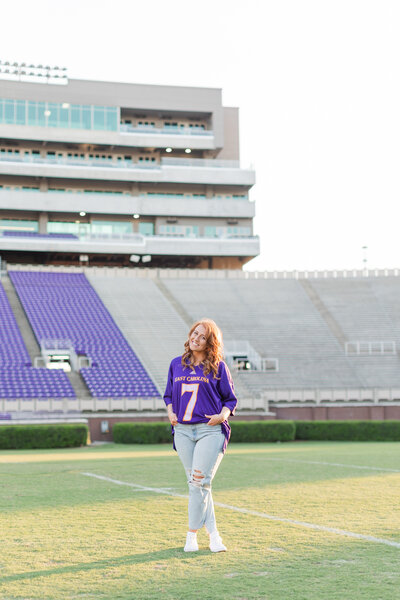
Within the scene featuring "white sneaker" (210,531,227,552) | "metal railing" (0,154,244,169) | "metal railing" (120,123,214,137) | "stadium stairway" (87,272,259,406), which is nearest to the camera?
"white sneaker" (210,531,227,552)

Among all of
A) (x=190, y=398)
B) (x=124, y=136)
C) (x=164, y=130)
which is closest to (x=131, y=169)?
(x=124, y=136)

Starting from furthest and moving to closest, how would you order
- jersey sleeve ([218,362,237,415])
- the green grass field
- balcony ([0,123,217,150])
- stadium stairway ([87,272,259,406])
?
balcony ([0,123,217,150]) → stadium stairway ([87,272,259,406]) → jersey sleeve ([218,362,237,415]) → the green grass field

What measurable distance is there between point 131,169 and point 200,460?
5873 cm

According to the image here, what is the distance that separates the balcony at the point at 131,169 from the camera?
61344mm

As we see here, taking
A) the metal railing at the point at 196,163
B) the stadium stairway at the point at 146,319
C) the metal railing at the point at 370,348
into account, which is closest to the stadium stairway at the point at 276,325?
the metal railing at the point at 370,348

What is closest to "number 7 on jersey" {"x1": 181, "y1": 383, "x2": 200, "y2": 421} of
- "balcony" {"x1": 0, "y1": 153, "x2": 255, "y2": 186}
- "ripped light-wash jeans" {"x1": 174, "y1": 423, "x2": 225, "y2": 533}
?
"ripped light-wash jeans" {"x1": 174, "y1": 423, "x2": 225, "y2": 533}

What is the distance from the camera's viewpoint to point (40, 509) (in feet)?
29.3

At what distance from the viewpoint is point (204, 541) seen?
6797mm

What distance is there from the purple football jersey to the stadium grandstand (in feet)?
77.7

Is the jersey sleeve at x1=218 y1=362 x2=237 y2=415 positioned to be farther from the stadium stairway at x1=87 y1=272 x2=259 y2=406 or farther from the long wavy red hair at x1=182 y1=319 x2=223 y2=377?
the stadium stairway at x1=87 y1=272 x2=259 y2=406

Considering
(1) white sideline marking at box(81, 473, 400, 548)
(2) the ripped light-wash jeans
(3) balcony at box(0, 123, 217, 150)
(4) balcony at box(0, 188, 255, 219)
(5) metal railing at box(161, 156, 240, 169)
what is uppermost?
(3) balcony at box(0, 123, 217, 150)

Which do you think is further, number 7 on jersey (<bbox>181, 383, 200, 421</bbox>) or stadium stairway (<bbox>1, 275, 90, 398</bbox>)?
stadium stairway (<bbox>1, 275, 90, 398</bbox>)

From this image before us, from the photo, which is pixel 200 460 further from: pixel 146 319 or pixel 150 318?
pixel 150 318

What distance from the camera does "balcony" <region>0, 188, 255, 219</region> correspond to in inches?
2397
